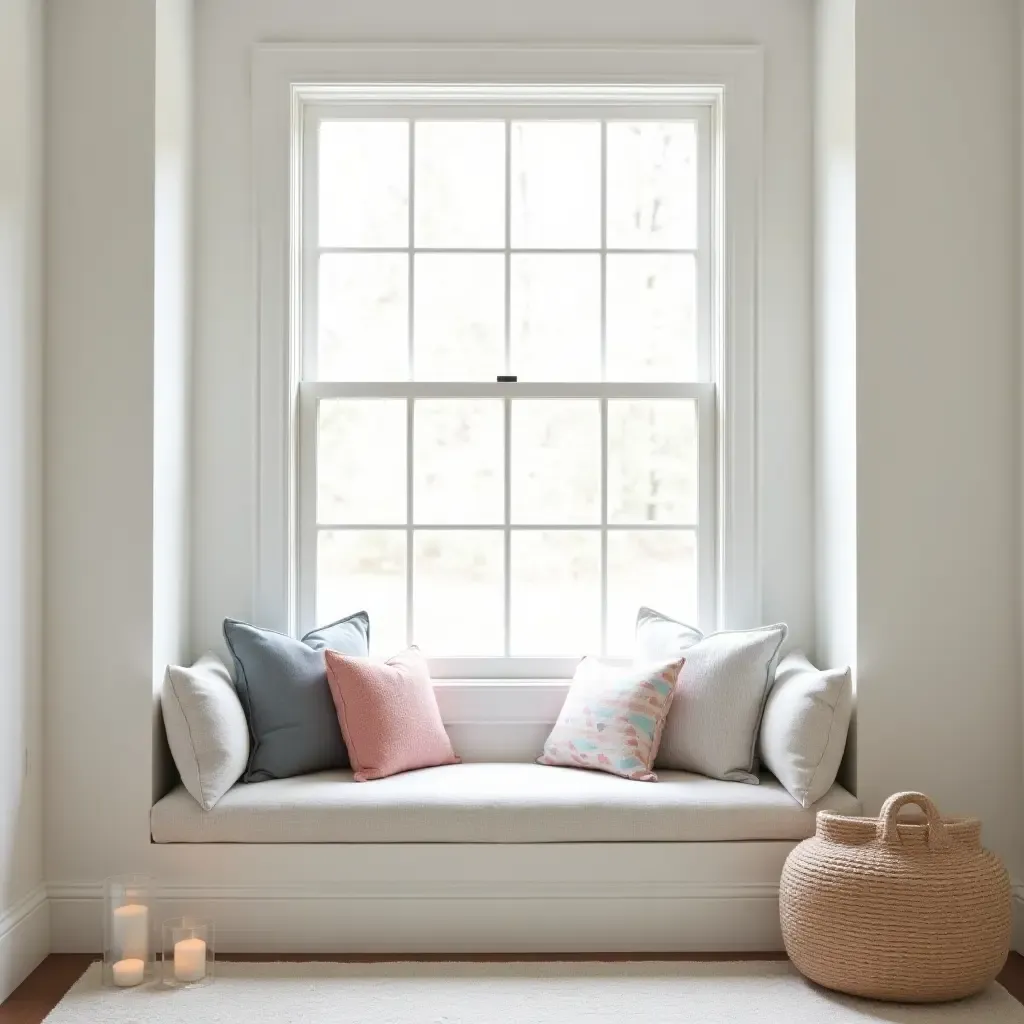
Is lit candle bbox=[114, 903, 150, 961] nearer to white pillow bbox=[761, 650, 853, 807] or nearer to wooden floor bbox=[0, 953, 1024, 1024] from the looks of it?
wooden floor bbox=[0, 953, 1024, 1024]

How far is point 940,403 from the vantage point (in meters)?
3.21

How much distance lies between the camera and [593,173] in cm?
371

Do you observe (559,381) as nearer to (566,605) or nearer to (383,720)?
(566,605)

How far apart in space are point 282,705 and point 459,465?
984 mm

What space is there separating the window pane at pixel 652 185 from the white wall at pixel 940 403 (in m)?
0.65

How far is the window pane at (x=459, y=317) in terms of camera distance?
370 cm

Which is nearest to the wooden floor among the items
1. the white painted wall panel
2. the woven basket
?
the woven basket

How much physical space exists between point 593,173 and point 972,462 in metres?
1.54

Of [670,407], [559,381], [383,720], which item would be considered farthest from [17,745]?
[670,407]

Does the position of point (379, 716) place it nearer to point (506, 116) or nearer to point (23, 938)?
point (23, 938)

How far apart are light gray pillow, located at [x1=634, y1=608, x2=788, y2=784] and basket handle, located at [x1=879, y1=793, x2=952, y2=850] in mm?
545

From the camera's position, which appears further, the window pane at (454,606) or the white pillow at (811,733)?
the window pane at (454,606)

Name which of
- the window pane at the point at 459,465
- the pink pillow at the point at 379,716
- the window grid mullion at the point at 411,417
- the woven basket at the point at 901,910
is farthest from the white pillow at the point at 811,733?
the window grid mullion at the point at 411,417

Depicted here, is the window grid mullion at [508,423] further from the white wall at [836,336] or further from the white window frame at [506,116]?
the white wall at [836,336]
